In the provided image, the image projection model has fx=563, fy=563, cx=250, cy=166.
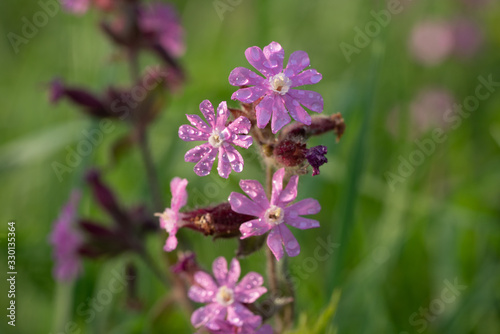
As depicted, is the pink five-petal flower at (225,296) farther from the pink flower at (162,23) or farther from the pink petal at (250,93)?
the pink flower at (162,23)

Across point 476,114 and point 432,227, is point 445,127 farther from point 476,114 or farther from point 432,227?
point 432,227

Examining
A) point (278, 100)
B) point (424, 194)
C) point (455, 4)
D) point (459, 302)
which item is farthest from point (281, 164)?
point (455, 4)

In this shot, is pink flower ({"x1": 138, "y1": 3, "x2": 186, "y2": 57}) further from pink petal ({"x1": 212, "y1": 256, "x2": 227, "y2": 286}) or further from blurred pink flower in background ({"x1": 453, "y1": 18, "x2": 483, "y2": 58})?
blurred pink flower in background ({"x1": 453, "y1": 18, "x2": 483, "y2": 58})

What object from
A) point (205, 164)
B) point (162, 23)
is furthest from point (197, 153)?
point (162, 23)

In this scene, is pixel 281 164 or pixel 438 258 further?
pixel 438 258

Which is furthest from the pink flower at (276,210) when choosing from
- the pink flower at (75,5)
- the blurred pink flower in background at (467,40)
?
the blurred pink flower in background at (467,40)

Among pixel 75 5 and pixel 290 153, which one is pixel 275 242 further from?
pixel 75 5
